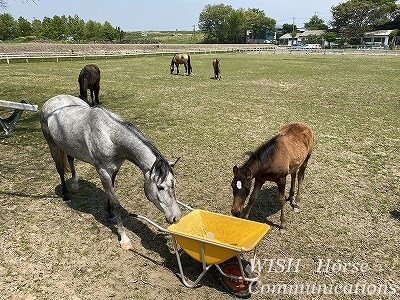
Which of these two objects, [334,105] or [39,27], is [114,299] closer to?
[334,105]

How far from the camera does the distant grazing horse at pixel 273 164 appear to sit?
449 cm

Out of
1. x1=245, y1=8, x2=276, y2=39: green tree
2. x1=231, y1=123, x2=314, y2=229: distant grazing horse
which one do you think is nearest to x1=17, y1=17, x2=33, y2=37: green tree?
x1=245, y1=8, x2=276, y2=39: green tree

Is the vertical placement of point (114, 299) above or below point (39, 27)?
below

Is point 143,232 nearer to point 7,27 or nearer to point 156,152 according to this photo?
A: point 156,152

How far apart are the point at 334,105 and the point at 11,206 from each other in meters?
13.0

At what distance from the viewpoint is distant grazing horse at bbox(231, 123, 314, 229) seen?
4.49 m

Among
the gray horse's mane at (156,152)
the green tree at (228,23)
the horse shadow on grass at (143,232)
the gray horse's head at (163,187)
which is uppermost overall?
the green tree at (228,23)

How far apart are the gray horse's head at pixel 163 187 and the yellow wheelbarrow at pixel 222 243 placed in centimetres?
19

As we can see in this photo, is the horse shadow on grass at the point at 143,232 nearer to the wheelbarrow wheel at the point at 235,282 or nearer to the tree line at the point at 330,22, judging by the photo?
the wheelbarrow wheel at the point at 235,282

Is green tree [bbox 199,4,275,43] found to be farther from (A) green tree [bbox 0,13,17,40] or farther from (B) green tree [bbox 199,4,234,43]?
(A) green tree [bbox 0,13,17,40]

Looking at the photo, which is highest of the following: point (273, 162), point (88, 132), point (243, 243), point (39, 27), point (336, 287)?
point (39, 27)

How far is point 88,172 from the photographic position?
7.32 m

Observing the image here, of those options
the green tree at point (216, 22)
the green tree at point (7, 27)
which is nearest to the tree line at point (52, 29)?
the green tree at point (7, 27)

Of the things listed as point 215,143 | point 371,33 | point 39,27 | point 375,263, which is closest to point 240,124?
point 215,143
